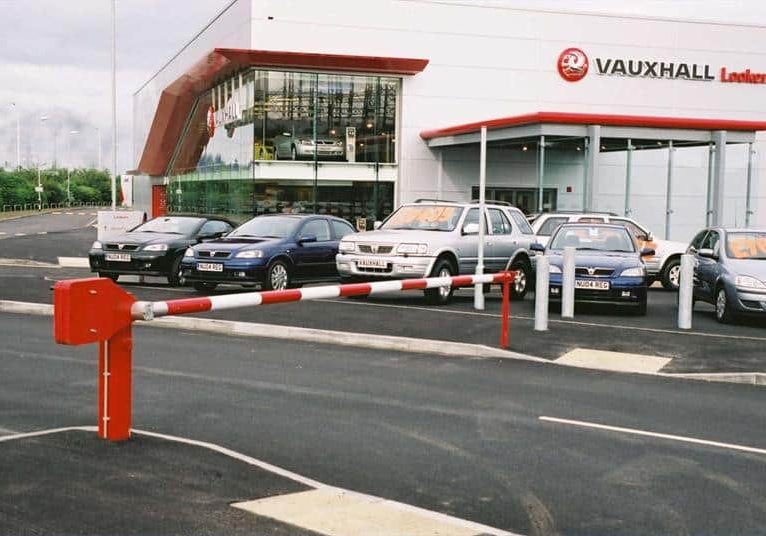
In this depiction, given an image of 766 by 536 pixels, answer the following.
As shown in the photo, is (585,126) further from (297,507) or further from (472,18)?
(297,507)

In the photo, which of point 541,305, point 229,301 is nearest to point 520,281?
point 541,305

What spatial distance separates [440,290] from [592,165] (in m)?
13.8

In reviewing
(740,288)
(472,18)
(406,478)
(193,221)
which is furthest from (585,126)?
(406,478)

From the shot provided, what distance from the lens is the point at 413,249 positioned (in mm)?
16953

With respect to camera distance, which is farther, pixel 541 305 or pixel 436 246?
pixel 436 246

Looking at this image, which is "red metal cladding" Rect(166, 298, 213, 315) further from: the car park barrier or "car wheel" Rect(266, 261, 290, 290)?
"car wheel" Rect(266, 261, 290, 290)

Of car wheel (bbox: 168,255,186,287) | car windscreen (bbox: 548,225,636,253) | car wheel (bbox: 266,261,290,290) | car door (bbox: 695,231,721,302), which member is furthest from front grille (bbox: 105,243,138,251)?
car door (bbox: 695,231,721,302)

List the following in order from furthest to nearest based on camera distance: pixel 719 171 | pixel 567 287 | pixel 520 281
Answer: pixel 719 171, pixel 520 281, pixel 567 287

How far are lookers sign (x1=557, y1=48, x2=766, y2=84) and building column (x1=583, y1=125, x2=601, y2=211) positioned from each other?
33.3ft

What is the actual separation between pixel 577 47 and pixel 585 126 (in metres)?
10.4

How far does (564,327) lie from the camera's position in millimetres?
14055

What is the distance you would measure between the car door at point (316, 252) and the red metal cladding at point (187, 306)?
1146 centimetres

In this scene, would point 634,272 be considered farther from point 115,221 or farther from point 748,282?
point 115,221

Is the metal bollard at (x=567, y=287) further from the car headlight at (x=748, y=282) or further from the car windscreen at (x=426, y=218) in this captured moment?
the car windscreen at (x=426, y=218)
